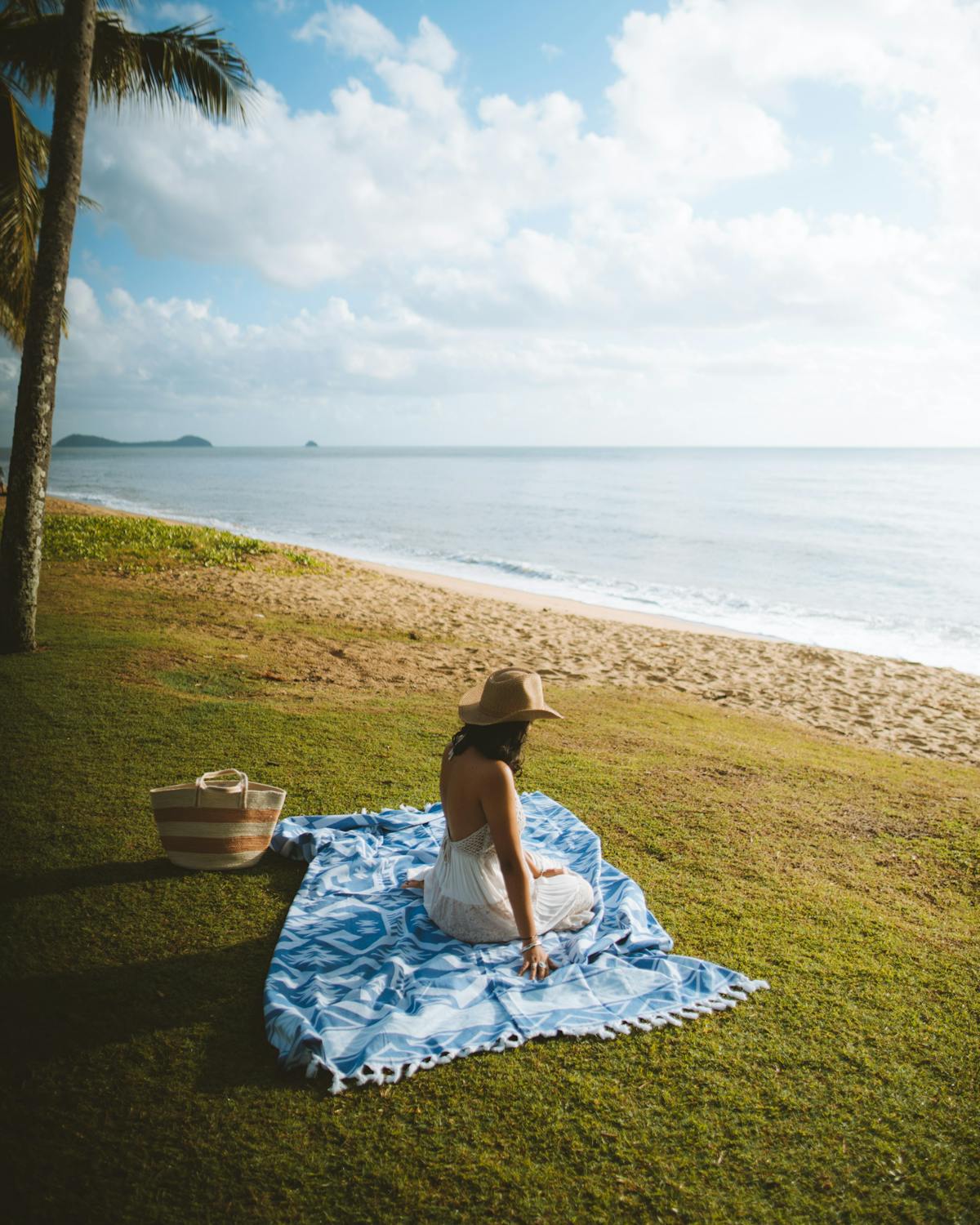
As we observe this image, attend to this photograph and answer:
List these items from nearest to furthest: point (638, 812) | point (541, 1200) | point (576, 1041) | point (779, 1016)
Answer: point (541, 1200)
point (576, 1041)
point (779, 1016)
point (638, 812)

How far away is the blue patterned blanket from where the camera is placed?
306cm

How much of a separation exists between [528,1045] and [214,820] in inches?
82.3

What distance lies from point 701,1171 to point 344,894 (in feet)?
7.32

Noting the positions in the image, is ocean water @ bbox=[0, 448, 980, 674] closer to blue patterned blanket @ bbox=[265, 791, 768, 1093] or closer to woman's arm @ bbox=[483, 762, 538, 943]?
blue patterned blanket @ bbox=[265, 791, 768, 1093]

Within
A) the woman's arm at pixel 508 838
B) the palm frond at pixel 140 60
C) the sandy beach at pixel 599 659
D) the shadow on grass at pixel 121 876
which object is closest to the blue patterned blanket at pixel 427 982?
the shadow on grass at pixel 121 876

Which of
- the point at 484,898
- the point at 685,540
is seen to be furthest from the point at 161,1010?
the point at 685,540

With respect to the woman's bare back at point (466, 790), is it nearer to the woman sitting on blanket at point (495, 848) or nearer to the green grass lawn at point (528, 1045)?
the woman sitting on blanket at point (495, 848)

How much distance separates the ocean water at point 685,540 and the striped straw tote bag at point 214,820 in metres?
14.5

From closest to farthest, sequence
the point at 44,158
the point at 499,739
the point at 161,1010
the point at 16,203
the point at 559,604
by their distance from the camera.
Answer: the point at 161,1010, the point at 499,739, the point at 16,203, the point at 44,158, the point at 559,604

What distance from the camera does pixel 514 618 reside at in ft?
47.4

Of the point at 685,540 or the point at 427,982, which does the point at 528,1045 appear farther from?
the point at 685,540

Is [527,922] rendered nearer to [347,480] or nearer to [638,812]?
[638,812]

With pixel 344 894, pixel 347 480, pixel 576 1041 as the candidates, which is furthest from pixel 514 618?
pixel 347 480

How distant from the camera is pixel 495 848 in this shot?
3629 mm
